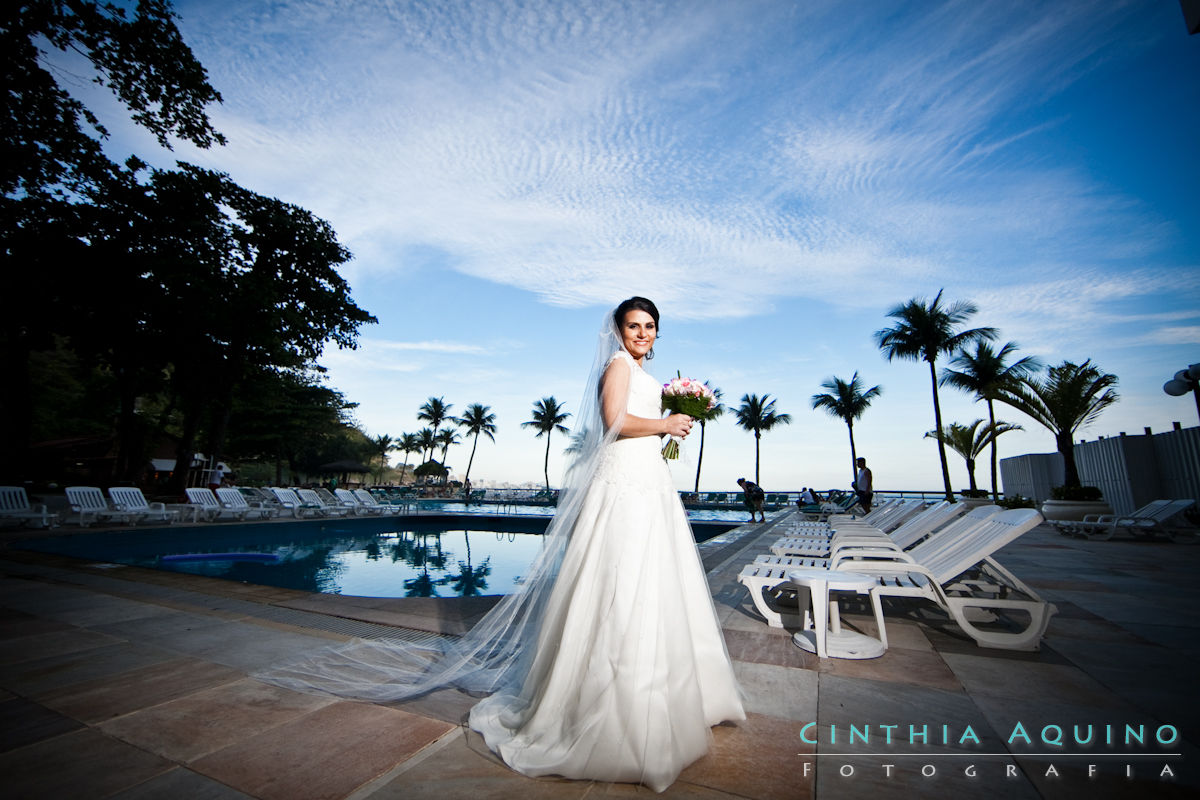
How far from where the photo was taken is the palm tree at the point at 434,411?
6031cm

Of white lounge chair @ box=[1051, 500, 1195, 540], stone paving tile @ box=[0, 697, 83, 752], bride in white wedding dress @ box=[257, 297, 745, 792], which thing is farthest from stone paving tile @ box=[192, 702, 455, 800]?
white lounge chair @ box=[1051, 500, 1195, 540]

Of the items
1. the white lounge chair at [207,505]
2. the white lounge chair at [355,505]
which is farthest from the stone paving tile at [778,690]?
the white lounge chair at [355,505]

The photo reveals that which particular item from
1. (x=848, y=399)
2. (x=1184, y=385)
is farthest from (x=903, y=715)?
(x=848, y=399)

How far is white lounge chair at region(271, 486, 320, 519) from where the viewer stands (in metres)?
16.9

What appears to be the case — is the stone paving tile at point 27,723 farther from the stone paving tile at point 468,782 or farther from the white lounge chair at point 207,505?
the white lounge chair at point 207,505

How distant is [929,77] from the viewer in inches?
294

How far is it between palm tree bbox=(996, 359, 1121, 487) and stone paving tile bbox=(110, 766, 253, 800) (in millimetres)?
18298

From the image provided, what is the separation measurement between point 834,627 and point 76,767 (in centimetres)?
401

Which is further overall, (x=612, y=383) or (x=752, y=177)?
(x=752, y=177)

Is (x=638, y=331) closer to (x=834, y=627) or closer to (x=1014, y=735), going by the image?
(x=1014, y=735)

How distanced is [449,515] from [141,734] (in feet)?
58.6

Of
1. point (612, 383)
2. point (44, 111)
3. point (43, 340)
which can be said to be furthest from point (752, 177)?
point (43, 340)

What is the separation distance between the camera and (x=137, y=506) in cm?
1264

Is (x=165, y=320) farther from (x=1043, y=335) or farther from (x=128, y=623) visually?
(x=1043, y=335)
